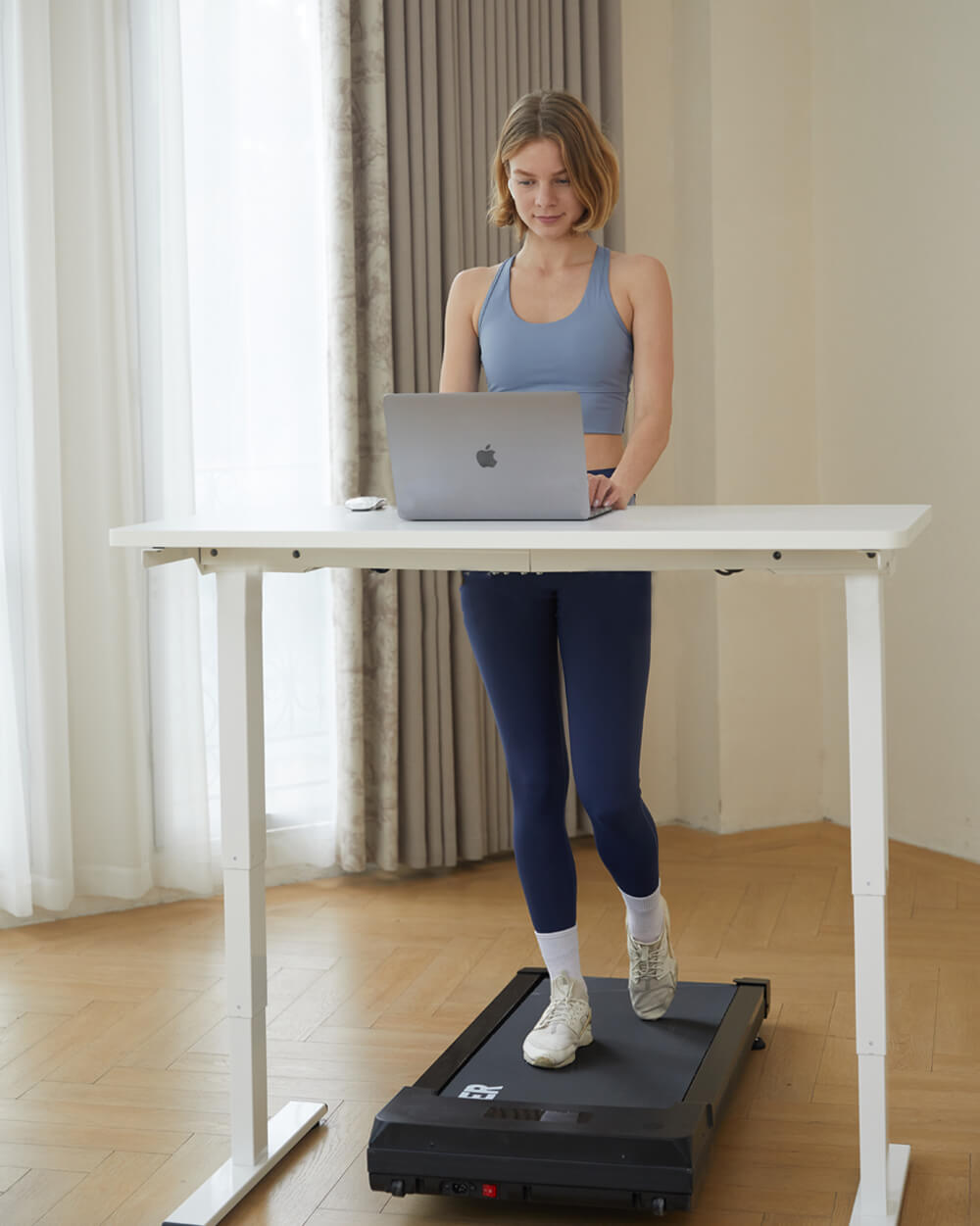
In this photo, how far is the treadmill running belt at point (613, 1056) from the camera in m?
2.09

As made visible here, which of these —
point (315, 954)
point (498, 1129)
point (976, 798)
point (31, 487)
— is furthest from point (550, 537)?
point (976, 798)

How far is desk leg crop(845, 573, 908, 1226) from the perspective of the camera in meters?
1.78

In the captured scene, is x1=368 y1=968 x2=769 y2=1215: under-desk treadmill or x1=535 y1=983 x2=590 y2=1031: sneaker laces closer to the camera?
x1=368 y1=968 x2=769 y2=1215: under-desk treadmill

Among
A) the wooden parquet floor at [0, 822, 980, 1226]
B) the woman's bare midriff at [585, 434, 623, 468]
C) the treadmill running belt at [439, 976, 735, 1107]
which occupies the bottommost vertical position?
the wooden parquet floor at [0, 822, 980, 1226]

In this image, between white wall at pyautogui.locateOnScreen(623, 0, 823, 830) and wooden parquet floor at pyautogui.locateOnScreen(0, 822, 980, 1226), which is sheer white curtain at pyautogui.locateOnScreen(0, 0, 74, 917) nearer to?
wooden parquet floor at pyautogui.locateOnScreen(0, 822, 980, 1226)

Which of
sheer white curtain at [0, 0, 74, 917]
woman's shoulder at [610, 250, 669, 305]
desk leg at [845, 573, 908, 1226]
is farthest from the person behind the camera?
sheer white curtain at [0, 0, 74, 917]

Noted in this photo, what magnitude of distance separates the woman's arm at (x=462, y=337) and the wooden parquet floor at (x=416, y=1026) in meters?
1.15

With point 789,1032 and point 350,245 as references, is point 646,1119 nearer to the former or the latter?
point 789,1032

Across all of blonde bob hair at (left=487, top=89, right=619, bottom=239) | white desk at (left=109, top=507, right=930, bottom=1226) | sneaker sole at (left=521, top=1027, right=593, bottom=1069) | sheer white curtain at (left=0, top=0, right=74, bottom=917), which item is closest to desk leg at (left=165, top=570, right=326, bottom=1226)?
white desk at (left=109, top=507, right=930, bottom=1226)

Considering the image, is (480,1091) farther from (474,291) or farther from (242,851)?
(474,291)

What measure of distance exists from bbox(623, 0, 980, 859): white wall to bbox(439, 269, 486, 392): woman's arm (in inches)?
64.6

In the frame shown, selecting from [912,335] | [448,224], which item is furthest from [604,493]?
[912,335]

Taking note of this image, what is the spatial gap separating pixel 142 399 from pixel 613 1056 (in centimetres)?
191

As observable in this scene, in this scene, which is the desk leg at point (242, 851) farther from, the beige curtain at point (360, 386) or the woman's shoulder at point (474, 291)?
the beige curtain at point (360, 386)
